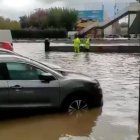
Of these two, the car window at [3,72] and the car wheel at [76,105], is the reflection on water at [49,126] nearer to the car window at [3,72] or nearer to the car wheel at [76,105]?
the car wheel at [76,105]

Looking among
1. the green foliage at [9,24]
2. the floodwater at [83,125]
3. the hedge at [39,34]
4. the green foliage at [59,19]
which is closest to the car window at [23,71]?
the floodwater at [83,125]

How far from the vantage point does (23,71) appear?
994 centimetres

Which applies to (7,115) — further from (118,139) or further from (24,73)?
(118,139)

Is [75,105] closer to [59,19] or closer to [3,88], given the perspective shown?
[3,88]

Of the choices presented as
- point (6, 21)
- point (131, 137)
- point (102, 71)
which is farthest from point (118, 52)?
point (6, 21)

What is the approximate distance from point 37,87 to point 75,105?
42.2 inches

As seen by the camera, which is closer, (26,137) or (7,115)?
(26,137)

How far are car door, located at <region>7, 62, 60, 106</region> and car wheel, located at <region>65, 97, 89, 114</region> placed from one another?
352mm

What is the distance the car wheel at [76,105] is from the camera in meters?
10.3

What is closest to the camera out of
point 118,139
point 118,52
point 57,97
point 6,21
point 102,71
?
point 118,139

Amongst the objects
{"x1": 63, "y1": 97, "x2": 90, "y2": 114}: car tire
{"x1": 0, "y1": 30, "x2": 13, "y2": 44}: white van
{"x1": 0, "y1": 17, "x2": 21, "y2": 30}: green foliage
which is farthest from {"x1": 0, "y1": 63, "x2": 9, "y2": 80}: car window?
{"x1": 0, "y1": 17, "x2": 21, "y2": 30}: green foliage

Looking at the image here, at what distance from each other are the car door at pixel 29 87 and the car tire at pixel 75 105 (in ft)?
1.01

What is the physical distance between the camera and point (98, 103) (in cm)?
1078

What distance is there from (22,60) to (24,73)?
298 mm
